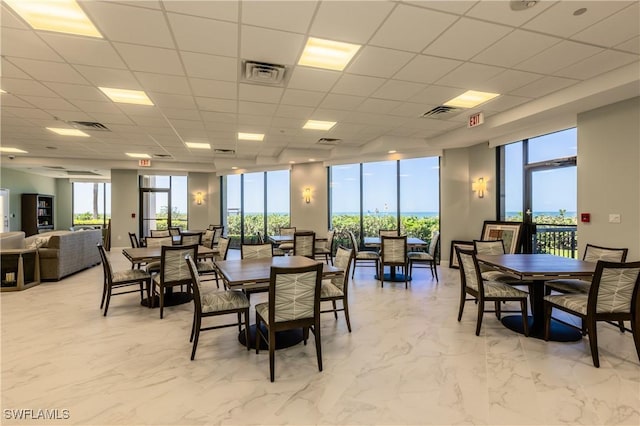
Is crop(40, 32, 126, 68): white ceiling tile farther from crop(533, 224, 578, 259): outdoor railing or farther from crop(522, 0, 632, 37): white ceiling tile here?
crop(533, 224, 578, 259): outdoor railing

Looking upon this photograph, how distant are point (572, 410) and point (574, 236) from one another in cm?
450

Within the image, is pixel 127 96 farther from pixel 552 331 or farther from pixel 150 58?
pixel 552 331

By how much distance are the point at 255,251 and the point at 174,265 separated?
3.58 ft

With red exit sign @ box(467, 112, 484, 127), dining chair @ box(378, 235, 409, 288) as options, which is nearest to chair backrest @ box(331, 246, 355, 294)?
dining chair @ box(378, 235, 409, 288)

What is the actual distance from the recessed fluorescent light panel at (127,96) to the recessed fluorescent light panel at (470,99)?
444 centimetres

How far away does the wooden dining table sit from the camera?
124 inches

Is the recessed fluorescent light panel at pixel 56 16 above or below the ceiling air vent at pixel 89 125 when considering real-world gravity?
below

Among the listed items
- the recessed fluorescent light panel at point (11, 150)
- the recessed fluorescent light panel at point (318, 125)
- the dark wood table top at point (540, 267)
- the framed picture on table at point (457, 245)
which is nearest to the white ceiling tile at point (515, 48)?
the dark wood table top at point (540, 267)

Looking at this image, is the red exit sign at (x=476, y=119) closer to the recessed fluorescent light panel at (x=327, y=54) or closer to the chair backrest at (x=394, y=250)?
the chair backrest at (x=394, y=250)

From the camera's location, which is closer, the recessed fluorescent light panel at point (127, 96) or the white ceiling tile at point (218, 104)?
the recessed fluorescent light panel at point (127, 96)

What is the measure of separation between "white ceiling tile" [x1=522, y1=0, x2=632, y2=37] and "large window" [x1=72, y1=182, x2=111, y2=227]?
16682mm

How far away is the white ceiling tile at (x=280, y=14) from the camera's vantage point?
245 centimetres

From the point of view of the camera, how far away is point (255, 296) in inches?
208

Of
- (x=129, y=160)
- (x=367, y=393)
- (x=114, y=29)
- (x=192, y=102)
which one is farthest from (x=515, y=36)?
(x=129, y=160)
